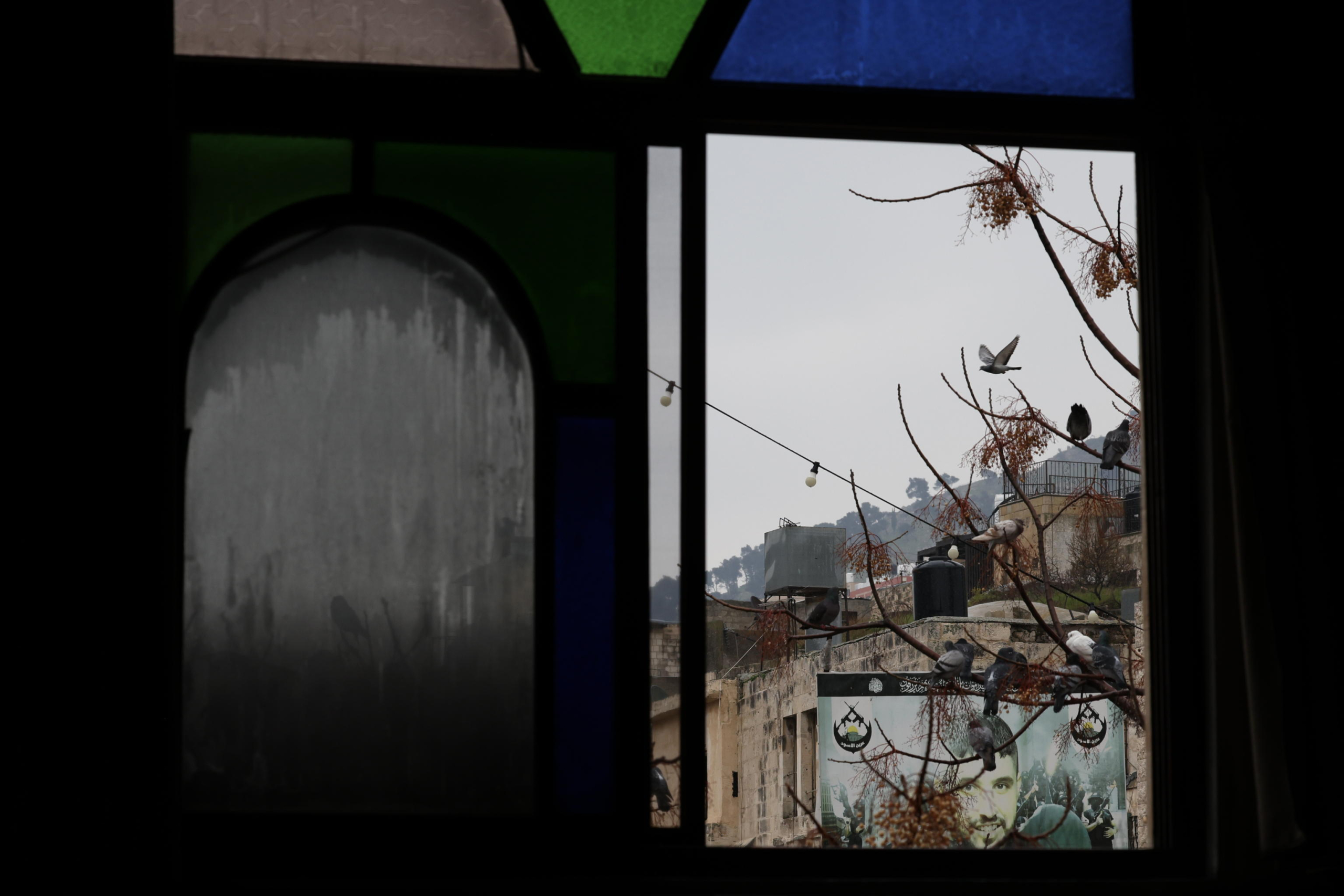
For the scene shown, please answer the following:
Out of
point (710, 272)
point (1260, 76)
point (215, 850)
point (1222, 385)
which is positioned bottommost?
point (215, 850)

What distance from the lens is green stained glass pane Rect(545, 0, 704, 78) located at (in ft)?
7.79

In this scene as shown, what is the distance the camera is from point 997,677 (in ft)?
20.0

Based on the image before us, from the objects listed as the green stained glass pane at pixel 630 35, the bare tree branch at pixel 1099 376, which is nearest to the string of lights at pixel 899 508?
the green stained glass pane at pixel 630 35

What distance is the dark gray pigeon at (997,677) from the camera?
592cm

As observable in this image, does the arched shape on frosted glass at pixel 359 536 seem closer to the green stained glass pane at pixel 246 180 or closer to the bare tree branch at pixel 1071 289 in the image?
the green stained glass pane at pixel 246 180

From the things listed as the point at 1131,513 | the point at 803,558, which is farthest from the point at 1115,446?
the point at 803,558

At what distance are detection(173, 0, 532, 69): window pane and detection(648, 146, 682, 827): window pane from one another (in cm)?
34

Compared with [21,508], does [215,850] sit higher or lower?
lower

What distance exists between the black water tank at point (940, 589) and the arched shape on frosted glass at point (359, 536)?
1082 cm

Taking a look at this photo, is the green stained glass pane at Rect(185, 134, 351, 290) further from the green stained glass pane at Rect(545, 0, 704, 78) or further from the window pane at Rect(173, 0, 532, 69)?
the green stained glass pane at Rect(545, 0, 704, 78)

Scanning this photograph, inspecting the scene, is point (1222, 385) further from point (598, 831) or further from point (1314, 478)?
point (598, 831)

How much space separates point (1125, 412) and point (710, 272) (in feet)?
13.2

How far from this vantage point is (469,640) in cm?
223

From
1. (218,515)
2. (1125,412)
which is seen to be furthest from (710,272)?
(1125,412)
